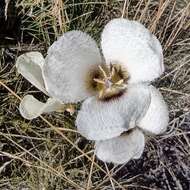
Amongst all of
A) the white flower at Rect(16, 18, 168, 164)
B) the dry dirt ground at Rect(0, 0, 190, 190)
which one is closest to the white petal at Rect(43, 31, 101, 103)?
the white flower at Rect(16, 18, 168, 164)

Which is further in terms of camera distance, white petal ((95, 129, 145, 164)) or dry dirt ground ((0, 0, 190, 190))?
dry dirt ground ((0, 0, 190, 190))

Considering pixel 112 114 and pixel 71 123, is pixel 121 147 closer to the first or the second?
pixel 112 114

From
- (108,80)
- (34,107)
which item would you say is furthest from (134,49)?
(34,107)

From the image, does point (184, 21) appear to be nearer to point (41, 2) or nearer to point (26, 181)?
point (41, 2)

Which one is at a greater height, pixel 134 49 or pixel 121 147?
pixel 134 49

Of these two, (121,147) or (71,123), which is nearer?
(121,147)

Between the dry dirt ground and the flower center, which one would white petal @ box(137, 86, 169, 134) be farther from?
the dry dirt ground
